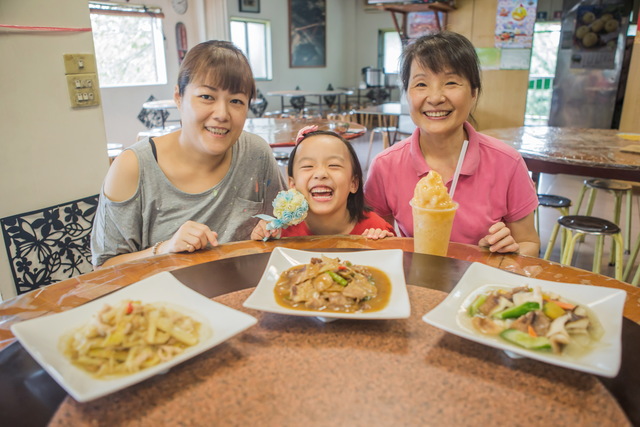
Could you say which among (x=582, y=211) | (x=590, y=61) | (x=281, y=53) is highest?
(x=281, y=53)

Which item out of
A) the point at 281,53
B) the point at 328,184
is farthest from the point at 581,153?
the point at 281,53

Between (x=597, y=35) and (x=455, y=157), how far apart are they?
580 centimetres

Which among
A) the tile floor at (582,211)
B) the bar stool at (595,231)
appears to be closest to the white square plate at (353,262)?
the bar stool at (595,231)

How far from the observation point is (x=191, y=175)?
200 centimetres

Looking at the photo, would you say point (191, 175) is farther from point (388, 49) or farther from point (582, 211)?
point (388, 49)

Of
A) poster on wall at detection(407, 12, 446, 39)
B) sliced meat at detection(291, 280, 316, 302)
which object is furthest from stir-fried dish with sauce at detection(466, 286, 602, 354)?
poster on wall at detection(407, 12, 446, 39)

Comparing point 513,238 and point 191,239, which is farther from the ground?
point 191,239

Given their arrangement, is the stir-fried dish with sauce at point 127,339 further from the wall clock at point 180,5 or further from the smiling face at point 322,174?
the wall clock at point 180,5

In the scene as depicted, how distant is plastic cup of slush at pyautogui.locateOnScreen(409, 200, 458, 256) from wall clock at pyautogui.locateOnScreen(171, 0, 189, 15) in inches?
322

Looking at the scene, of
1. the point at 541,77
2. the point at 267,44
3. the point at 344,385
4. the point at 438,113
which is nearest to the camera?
the point at 344,385

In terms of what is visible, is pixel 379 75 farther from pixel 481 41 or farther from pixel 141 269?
pixel 141 269

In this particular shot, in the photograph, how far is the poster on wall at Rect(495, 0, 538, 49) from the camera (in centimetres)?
623

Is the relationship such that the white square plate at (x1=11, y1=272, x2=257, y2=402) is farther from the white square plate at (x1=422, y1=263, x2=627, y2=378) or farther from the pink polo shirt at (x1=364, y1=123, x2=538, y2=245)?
the pink polo shirt at (x1=364, y1=123, x2=538, y2=245)

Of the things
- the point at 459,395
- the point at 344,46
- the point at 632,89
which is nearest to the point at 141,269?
the point at 459,395
